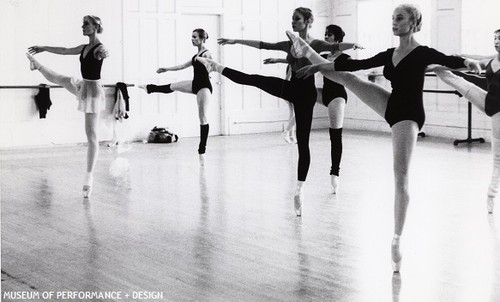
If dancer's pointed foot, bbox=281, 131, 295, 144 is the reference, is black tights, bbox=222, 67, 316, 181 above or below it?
above

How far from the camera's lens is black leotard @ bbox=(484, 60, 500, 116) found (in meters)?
4.91

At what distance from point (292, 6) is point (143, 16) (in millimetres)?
3158

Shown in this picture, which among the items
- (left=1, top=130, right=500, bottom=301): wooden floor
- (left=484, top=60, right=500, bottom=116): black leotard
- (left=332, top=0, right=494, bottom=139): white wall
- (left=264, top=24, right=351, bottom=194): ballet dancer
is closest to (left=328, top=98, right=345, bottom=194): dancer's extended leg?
(left=264, top=24, right=351, bottom=194): ballet dancer

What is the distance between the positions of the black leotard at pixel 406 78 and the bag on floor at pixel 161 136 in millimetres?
8005

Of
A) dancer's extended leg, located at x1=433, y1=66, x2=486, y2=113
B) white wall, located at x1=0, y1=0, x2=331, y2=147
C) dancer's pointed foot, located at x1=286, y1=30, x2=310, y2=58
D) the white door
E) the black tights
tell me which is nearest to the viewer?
dancer's extended leg, located at x1=433, y1=66, x2=486, y2=113

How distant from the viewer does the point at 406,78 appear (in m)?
4.26

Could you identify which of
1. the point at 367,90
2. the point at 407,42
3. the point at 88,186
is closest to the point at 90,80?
the point at 88,186

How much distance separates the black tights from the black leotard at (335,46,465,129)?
1413 mm

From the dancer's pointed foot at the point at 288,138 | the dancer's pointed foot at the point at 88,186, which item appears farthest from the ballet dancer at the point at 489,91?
the dancer's pointed foot at the point at 288,138

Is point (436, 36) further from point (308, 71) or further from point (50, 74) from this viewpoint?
point (308, 71)

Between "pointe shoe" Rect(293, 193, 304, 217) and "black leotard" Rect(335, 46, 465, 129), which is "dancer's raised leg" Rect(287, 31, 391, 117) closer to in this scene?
"black leotard" Rect(335, 46, 465, 129)

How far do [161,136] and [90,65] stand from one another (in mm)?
5319

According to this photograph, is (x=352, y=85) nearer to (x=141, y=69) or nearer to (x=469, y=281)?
(x=469, y=281)

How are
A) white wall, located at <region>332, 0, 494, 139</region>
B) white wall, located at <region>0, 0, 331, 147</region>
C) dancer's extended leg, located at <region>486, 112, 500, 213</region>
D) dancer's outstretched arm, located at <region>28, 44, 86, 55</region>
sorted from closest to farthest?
dancer's extended leg, located at <region>486, 112, 500, 213</region> < dancer's outstretched arm, located at <region>28, 44, 86, 55</region> < white wall, located at <region>0, 0, 331, 147</region> < white wall, located at <region>332, 0, 494, 139</region>
